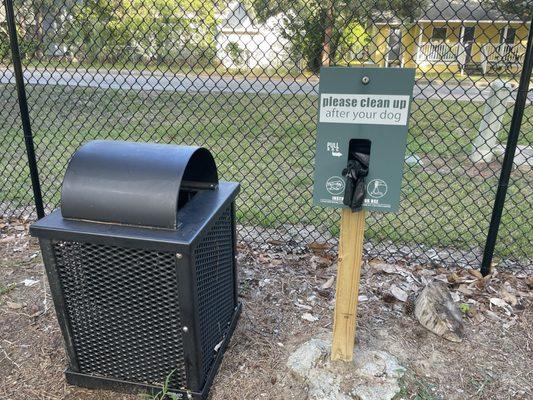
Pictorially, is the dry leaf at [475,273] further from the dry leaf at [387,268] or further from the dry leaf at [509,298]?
the dry leaf at [387,268]

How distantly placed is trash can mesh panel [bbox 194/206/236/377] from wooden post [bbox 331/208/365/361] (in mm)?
589

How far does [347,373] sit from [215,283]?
2.59ft

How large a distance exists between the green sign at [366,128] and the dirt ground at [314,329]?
3.28 ft

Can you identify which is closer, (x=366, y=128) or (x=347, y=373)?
(x=366, y=128)

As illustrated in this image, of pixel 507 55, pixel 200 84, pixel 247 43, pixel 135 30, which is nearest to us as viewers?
pixel 507 55

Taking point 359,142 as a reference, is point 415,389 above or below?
below

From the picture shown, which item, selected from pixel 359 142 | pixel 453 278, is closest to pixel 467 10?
pixel 453 278

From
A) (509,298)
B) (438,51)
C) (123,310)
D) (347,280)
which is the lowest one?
(509,298)

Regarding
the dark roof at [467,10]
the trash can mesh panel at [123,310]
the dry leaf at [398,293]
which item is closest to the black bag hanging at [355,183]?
the trash can mesh panel at [123,310]

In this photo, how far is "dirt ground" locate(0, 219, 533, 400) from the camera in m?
2.29

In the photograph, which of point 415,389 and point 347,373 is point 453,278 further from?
point 347,373

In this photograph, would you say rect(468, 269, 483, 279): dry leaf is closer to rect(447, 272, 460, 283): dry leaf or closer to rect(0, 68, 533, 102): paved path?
rect(447, 272, 460, 283): dry leaf

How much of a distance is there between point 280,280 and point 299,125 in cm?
539

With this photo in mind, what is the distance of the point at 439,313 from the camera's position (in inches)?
104
